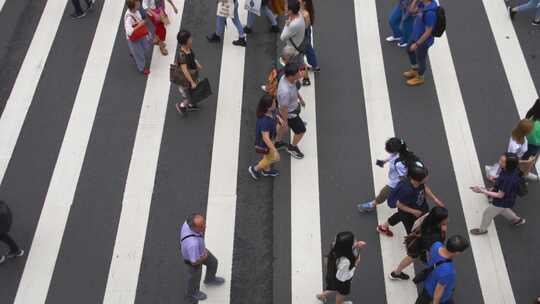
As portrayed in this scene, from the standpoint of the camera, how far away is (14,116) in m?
10.6

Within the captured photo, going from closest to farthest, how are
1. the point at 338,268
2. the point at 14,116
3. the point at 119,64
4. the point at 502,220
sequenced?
the point at 338,268
the point at 502,220
the point at 14,116
the point at 119,64

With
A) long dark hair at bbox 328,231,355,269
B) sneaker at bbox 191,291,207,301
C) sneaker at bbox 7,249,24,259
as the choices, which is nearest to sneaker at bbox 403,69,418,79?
long dark hair at bbox 328,231,355,269

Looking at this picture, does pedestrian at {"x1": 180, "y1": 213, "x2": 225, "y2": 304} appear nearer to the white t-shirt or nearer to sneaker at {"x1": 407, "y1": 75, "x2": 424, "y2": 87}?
the white t-shirt

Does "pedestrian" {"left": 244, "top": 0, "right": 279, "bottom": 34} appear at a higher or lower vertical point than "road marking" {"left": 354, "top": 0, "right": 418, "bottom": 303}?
higher

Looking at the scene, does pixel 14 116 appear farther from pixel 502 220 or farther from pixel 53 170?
pixel 502 220

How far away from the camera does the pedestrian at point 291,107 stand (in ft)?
28.0

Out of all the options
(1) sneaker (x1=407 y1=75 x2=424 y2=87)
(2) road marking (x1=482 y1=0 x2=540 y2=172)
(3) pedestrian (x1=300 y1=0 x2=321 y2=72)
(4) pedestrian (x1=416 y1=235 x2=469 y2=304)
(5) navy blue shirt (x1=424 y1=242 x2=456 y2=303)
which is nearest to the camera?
(4) pedestrian (x1=416 y1=235 x2=469 y2=304)

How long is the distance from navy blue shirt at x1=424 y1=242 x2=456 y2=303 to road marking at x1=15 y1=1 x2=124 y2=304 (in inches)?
212

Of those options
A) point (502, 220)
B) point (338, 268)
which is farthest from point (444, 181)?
point (338, 268)

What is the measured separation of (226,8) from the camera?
10.9 meters

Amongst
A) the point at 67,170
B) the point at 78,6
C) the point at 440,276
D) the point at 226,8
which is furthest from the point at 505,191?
the point at 78,6

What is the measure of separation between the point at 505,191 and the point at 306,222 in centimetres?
292

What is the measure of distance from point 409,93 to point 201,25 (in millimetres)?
4589

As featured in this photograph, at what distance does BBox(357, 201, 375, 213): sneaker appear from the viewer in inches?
346
